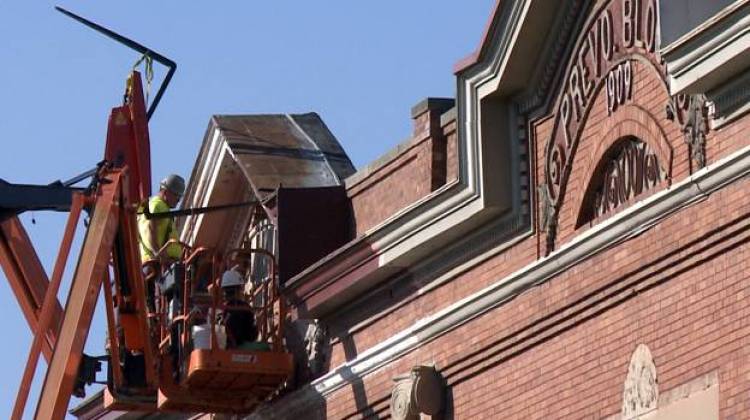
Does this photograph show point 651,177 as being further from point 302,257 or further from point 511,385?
point 302,257

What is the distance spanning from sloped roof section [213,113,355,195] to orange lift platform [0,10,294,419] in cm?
54

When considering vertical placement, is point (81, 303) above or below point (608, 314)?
above

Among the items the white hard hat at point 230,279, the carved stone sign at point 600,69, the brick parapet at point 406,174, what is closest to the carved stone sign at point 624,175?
the carved stone sign at point 600,69

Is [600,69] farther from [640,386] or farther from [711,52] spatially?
[640,386]

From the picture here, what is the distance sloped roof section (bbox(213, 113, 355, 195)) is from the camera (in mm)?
27875

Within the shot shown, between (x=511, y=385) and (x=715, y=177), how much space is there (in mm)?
3707

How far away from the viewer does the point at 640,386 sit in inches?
792

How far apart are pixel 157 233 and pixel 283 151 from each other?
157 cm

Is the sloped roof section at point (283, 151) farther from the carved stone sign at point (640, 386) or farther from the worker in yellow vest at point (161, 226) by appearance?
the carved stone sign at point (640, 386)

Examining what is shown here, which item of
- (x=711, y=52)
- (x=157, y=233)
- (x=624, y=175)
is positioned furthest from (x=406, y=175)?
(x=711, y=52)

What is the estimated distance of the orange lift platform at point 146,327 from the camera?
26.2 meters

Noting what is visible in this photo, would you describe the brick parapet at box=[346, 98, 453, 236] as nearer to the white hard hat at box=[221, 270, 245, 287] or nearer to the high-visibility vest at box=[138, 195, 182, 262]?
the white hard hat at box=[221, 270, 245, 287]

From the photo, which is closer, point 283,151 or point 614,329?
point 614,329

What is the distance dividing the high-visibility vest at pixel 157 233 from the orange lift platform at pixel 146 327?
0.19 meters
